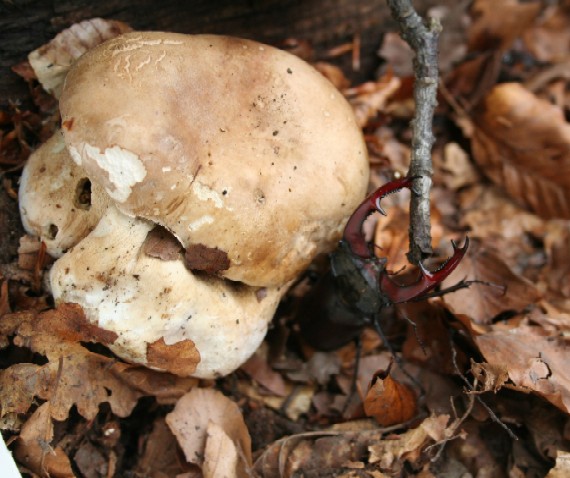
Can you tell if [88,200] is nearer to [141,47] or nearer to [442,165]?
[141,47]

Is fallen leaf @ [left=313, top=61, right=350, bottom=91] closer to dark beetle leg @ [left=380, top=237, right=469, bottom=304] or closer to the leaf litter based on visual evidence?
the leaf litter

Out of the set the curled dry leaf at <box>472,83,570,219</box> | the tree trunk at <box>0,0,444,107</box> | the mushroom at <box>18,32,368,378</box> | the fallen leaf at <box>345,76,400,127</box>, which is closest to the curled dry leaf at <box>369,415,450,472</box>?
the mushroom at <box>18,32,368,378</box>

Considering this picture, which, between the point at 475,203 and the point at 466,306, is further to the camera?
the point at 475,203

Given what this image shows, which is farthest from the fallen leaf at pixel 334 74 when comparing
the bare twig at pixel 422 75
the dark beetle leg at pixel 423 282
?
the dark beetle leg at pixel 423 282

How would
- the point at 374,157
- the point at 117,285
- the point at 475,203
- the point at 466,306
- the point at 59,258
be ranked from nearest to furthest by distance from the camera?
the point at 117,285 → the point at 59,258 → the point at 466,306 → the point at 374,157 → the point at 475,203

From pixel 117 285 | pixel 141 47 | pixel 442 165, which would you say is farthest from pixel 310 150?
pixel 442 165

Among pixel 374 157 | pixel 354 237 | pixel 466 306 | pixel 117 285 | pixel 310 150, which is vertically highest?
pixel 310 150
